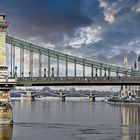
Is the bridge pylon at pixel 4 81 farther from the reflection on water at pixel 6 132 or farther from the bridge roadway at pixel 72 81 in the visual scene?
the reflection on water at pixel 6 132

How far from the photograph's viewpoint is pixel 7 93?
249ft

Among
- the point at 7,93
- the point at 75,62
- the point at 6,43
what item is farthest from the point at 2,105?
the point at 75,62

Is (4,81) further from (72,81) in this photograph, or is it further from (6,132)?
(6,132)

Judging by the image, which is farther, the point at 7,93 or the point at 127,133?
the point at 7,93

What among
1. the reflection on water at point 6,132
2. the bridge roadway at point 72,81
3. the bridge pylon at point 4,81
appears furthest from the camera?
the bridge roadway at point 72,81

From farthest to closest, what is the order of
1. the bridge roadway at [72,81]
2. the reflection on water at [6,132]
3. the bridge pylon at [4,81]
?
the bridge roadway at [72,81] < the bridge pylon at [4,81] < the reflection on water at [6,132]

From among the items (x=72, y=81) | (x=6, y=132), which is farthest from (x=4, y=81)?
(x=6, y=132)

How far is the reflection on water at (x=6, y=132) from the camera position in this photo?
61766 mm

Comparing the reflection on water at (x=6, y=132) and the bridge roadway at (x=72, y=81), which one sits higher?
the bridge roadway at (x=72, y=81)

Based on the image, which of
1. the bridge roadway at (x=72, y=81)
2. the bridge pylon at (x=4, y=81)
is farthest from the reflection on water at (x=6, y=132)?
the bridge roadway at (x=72, y=81)

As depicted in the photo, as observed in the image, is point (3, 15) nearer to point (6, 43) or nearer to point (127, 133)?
point (6, 43)

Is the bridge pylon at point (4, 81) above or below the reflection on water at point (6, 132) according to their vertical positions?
above

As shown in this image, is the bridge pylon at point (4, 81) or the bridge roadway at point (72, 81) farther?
the bridge roadway at point (72, 81)

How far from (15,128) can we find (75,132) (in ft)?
28.6
